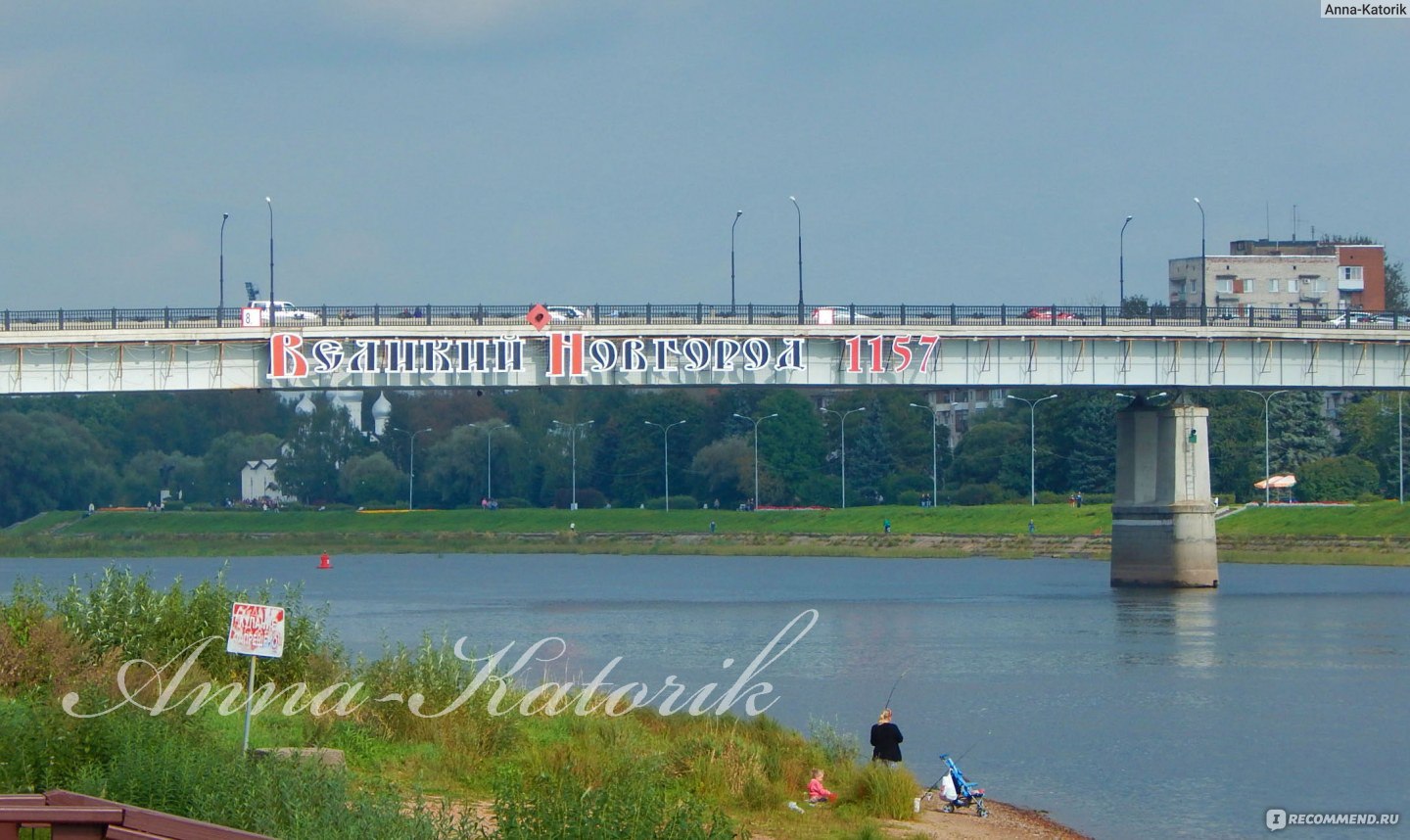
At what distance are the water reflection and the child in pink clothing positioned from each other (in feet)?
88.0

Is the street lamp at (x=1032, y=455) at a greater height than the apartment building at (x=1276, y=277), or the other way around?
the apartment building at (x=1276, y=277)

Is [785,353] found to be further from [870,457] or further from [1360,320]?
[870,457]

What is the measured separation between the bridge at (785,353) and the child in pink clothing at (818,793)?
38058 millimetres

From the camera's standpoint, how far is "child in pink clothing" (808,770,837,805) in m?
25.6

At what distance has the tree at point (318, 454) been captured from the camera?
177 m

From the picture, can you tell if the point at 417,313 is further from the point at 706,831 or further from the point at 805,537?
the point at 805,537

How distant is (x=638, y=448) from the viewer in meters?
156

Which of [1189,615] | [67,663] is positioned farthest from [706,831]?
[1189,615]

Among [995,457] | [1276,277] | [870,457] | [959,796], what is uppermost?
[1276,277]

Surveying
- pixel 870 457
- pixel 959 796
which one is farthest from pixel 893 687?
pixel 870 457

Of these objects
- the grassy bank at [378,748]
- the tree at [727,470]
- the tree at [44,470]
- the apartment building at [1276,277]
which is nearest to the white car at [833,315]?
the grassy bank at [378,748]

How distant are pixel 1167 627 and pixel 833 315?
→ 653 inches

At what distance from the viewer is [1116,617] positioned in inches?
2594

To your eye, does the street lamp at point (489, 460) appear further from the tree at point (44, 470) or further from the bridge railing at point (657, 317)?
the bridge railing at point (657, 317)
